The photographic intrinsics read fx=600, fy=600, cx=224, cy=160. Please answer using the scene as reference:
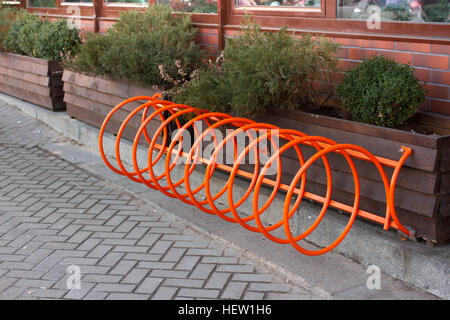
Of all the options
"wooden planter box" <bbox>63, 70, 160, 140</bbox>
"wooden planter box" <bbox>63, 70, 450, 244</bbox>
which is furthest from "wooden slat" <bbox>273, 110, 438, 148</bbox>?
"wooden planter box" <bbox>63, 70, 160, 140</bbox>

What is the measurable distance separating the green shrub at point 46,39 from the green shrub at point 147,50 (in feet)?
3.72

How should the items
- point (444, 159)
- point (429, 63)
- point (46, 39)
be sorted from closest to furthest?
point (444, 159), point (429, 63), point (46, 39)

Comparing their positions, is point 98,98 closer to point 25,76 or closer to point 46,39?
point 46,39

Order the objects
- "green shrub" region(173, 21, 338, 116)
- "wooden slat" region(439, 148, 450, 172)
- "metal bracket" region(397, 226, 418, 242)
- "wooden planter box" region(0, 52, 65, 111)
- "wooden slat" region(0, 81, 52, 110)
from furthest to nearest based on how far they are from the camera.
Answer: "wooden slat" region(0, 81, 52, 110)
"wooden planter box" region(0, 52, 65, 111)
"green shrub" region(173, 21, 338, 116)
"metal bracket" region(397, 226, 418, 242)
"wooden slat" region(439, 148, 450, 172)

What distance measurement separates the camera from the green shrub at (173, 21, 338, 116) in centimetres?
→ 459

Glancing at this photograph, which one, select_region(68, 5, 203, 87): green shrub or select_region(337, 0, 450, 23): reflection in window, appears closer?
select_region(337, 0, 450, 23): reflection in window

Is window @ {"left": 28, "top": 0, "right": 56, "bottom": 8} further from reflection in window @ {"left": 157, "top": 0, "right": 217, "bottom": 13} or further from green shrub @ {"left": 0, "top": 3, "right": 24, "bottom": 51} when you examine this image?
reflection in window @ {"left": 157, "top": 0, "right": 217, "bottom": 13}

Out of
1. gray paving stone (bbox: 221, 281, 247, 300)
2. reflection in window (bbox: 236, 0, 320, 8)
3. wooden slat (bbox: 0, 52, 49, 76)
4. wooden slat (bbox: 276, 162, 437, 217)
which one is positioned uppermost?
reflection in window (bbox: 236, 0, 320, 8)

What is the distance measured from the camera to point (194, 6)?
276 inches

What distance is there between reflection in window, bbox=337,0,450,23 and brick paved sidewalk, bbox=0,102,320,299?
2167 millimetres

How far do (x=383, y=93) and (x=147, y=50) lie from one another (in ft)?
9.92

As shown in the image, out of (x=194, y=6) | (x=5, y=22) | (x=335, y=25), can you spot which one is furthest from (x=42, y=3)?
(x=335, y=25)

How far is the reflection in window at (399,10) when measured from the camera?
4309 millimetres
